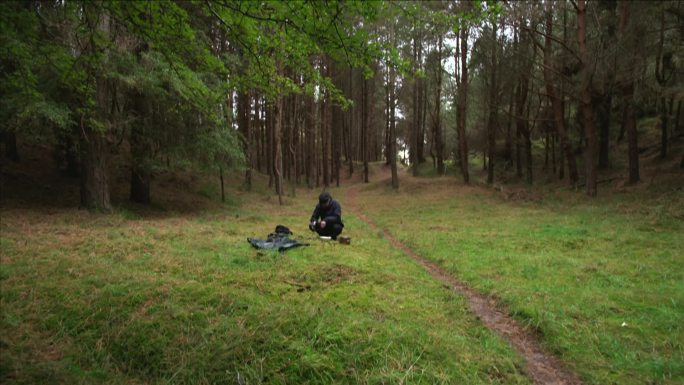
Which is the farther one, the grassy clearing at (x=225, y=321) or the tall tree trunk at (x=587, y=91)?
the tall tree trunk at (x=587, y=91)

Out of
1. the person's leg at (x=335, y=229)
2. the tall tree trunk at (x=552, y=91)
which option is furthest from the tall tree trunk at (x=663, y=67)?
the person's leg at (x=335, y=229)

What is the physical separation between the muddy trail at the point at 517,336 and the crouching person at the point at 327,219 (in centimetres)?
272

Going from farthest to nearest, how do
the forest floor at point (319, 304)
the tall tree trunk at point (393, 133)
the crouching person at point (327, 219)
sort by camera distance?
the tall tree trunk at point (393, 133)
the crouching person at point (327, 219)
the forest floor at point (319, 304)

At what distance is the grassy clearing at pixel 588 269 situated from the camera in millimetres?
3746

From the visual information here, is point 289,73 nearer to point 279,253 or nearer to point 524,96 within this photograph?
point 524,96

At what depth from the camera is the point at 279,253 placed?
6707 millimetres

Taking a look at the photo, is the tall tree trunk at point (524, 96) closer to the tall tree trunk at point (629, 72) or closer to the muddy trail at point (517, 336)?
the tall tree trunk at point (629, 72)

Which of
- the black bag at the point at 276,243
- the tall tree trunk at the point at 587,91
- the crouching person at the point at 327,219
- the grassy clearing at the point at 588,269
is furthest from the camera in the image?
the tall tree trunk at the point at 587,91

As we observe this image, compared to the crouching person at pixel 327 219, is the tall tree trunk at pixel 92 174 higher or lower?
higher

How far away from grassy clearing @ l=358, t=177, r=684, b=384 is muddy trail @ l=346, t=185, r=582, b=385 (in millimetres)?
134

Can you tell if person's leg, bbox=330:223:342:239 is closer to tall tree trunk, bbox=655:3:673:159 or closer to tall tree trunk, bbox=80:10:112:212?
tall tree trunk, bbox=80:10:112:212

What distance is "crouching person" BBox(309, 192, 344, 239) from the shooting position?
8.80m

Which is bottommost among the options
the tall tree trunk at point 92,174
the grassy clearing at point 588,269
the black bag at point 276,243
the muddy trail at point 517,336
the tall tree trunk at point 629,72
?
the muddy trail at point 517,336

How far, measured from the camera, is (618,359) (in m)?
3.58
